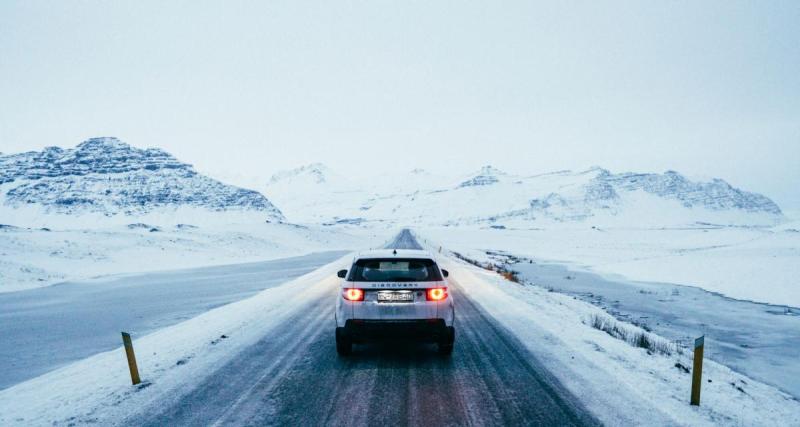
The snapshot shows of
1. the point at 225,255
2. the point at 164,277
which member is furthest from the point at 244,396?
the point at 225,255

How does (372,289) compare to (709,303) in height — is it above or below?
above

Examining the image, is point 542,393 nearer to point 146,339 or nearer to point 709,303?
point 146,339

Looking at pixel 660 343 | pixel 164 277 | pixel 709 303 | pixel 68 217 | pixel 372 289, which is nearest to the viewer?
pixel 372 289

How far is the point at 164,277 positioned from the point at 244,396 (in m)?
23.0

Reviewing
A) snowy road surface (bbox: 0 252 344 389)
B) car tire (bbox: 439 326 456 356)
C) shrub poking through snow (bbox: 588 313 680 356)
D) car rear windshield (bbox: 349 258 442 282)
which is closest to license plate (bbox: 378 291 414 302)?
car rear windshield (bbox: 349 258 442 282)

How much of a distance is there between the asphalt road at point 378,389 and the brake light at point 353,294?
1135 millimetres

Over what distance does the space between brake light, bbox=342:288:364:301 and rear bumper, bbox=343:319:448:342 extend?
0.34m

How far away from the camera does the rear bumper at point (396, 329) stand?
7.41 m

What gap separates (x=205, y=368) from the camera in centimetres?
788

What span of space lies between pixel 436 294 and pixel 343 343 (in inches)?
73.7

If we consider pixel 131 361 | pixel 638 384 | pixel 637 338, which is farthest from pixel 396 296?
pixel 637 338

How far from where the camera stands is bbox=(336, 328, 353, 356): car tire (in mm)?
7727

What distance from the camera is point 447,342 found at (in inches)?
308

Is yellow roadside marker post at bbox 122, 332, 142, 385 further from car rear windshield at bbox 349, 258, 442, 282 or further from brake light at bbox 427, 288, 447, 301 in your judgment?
brake light at bbox 427, 288, 447, 301
